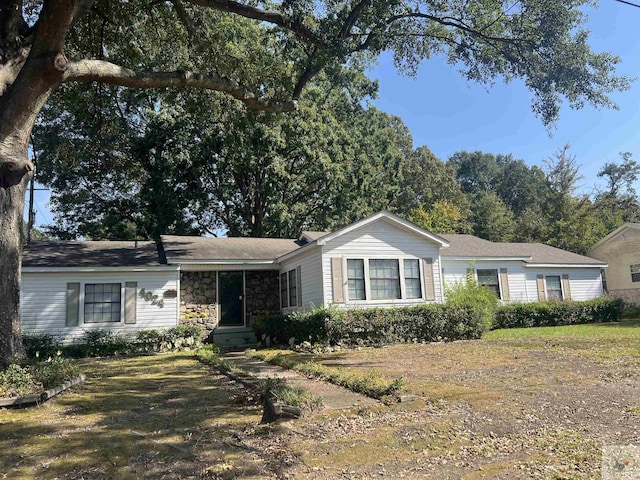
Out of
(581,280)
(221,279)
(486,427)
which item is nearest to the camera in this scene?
(486,427)

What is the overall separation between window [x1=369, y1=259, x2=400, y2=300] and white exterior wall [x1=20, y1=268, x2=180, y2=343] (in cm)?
664

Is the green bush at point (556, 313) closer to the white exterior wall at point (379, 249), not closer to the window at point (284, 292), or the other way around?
the white exterior wall at point (379, 249)

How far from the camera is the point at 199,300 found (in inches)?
655

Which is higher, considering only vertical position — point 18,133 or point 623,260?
point 18,133

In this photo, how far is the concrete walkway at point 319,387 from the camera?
618 cm

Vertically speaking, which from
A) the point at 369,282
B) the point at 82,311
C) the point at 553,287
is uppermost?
the point at 369,282

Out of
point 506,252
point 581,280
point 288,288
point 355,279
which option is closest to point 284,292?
point 288,288

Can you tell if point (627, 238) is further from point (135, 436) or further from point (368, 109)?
point (135, 436)

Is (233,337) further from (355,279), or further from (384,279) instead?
(384,279)

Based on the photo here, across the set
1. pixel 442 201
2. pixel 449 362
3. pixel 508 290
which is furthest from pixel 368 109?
pixel 449 362

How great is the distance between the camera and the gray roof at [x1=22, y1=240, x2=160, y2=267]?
1494 centimetres

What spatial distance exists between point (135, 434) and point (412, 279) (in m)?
11.6

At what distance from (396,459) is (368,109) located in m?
31.7

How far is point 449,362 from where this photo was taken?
9773 millimetres
